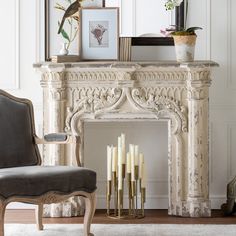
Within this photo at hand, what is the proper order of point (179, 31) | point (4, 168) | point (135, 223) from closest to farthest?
point (4, 168) → point (135, 223) → point (179, 31)

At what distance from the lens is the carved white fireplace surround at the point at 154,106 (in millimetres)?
5031

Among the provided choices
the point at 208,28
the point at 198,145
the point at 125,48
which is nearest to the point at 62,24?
the point at 125,48

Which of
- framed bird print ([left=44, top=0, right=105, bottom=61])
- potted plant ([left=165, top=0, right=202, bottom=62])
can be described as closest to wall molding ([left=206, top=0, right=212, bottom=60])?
potted plant ([left=165, top=0, right=202, bottom=62])

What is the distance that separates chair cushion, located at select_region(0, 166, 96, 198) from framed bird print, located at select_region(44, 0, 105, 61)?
140 centimetres

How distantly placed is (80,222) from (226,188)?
1279 millimetres

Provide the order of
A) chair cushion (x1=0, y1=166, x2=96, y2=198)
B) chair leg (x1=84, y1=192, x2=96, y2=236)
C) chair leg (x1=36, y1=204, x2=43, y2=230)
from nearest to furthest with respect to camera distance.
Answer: chair cushion (x1=0, y1=166, x2=96, y2=198) → chair leg (x1=84, y1=192, x2=96, y2=236) → chair leg (x1=36, y1=204, x2=43, y2=230)

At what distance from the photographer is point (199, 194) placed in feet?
16.6

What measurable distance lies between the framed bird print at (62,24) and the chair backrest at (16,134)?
0.86m

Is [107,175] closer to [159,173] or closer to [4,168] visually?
[159,173]

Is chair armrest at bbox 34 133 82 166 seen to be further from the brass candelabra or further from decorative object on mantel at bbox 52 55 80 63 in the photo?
decorative object on mantel at bbox 52 55 80 63

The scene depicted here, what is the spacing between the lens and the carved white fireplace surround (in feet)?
16.5

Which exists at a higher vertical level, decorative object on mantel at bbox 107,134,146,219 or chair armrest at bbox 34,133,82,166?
chair armrest at bbox 34,133,82,166

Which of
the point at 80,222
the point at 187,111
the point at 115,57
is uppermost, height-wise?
the point at 115,57

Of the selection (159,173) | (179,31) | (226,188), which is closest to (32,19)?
(179,31)
